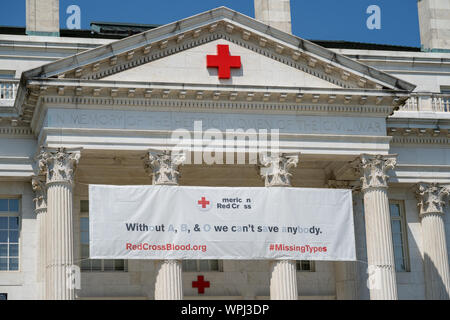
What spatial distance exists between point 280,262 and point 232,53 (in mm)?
8101

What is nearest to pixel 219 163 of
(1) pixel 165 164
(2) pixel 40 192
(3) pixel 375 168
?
(1) pixel 165 164

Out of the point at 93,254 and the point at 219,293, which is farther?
the point at 219,293

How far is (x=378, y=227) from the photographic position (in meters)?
41.6

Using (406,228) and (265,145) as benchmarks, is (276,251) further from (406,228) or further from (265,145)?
(406,228)

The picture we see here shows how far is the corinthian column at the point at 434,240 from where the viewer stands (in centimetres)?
4472

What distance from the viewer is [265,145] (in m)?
41.4

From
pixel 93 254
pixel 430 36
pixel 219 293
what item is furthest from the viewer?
pixel 430 36

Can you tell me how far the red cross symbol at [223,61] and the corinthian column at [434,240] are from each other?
1001cm

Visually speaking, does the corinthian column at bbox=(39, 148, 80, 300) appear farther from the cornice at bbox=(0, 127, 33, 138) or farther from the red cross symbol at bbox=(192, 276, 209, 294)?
the red cross symbol at bbox=(192, 276, 209, 294)

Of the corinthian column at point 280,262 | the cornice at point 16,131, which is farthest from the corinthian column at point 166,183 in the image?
the cornice at point 16,131

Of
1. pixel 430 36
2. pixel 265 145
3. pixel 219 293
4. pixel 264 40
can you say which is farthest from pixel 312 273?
pixel 430 36

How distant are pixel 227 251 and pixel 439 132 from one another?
1126 cm

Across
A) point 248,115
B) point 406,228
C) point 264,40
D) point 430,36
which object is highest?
point 430,36

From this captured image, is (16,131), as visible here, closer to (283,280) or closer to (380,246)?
(283,280)
